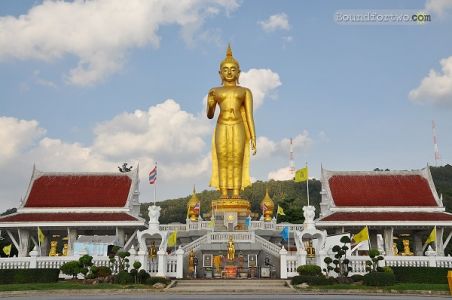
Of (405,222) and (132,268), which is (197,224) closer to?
(132,268)

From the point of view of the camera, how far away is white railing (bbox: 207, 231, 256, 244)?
30.2 m

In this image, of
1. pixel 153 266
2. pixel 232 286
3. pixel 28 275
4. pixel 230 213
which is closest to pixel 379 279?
pixel 232 286

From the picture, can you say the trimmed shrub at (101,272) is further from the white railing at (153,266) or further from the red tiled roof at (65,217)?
the red tiled roof at (65,217)

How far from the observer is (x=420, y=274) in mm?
24375

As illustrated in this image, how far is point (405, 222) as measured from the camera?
34000 mm

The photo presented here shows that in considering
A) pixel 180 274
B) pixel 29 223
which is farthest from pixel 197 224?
pixel 29 223

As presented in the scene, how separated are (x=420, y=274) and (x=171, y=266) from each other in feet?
40.4

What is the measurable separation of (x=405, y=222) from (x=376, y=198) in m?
3.39

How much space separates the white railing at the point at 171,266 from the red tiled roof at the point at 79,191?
10.8m

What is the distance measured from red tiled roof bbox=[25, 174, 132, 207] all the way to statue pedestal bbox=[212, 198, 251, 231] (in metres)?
6.73

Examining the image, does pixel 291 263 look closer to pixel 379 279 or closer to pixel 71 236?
pixel 379 279

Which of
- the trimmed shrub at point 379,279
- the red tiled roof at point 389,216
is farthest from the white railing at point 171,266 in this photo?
the red tiled roof at point 389,216

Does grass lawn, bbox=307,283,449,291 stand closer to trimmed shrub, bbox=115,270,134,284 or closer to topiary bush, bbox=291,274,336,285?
topiary bush, bbox=291,274,336,285

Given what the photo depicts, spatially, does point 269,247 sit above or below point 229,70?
below
